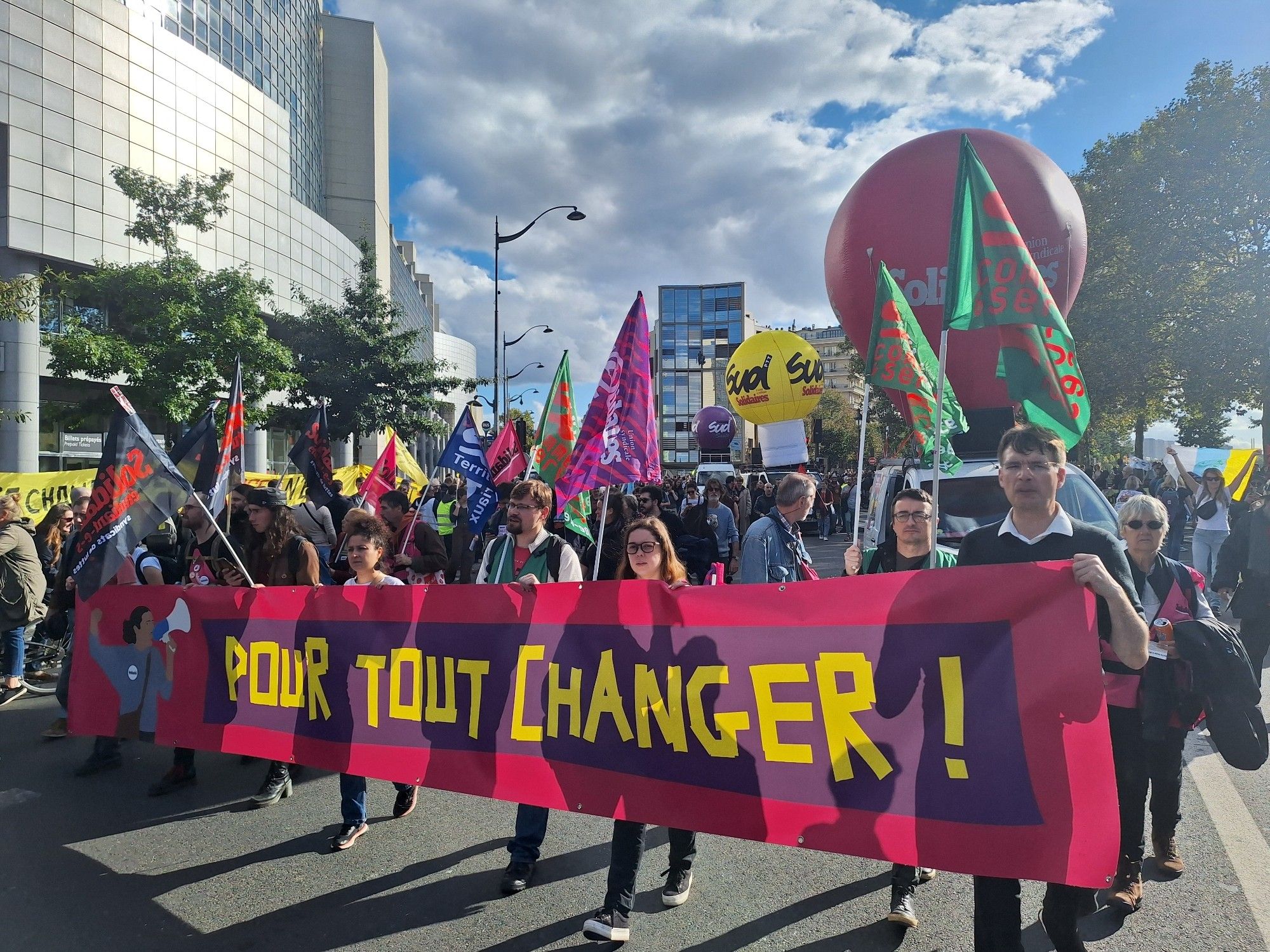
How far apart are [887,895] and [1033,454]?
212 cm

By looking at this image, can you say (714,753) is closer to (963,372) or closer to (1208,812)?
(1208,812)

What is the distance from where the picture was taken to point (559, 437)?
21.9 ft

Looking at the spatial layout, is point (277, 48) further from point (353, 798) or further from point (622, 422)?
point (353, 798)

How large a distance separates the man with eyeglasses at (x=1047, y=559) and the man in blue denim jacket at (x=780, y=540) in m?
1.42

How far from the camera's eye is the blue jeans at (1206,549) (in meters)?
9.70

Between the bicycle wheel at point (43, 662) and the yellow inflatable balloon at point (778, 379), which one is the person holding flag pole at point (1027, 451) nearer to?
the bicycle wheel at point (43, 662)

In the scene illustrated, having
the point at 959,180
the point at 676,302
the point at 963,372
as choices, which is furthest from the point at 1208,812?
the point at 676,302

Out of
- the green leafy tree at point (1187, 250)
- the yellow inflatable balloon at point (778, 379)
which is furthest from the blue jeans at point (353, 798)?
the green leafy tree at point (1187, 250)

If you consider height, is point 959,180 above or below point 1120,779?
above

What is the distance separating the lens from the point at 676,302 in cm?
9912

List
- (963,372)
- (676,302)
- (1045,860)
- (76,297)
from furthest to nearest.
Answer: (676,302) < (76,297) < (963,372) < (1045,860)

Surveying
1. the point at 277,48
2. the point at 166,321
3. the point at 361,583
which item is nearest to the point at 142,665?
the point at 361,583

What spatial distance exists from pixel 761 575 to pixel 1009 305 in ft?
5.89

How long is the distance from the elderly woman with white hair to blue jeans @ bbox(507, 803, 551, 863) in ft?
8.01
